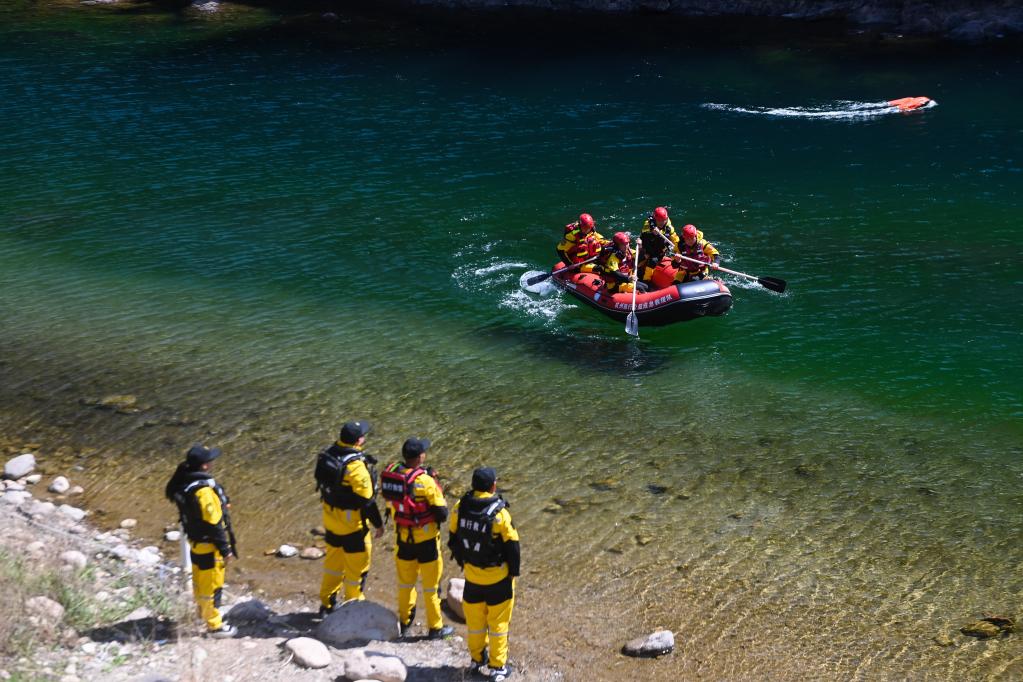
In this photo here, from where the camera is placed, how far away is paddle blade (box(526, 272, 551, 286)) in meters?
20.8

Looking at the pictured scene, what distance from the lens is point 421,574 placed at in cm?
1034

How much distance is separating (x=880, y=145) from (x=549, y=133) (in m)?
9.60

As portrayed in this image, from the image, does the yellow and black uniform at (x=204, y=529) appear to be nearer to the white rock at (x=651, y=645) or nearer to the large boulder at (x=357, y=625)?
the large boulder at (x=357, y=625)

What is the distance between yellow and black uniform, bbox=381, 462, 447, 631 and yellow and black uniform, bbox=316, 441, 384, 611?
228mm

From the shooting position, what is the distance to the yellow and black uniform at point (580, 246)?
66.4 feet

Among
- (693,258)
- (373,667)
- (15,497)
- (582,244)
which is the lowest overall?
(15,497)

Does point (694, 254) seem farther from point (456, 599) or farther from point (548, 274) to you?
point (456, 599)

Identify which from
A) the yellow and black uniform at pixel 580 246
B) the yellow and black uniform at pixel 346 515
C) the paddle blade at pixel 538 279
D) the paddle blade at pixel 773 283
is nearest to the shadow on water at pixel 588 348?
the yellow and black uniform at pixel 580 246

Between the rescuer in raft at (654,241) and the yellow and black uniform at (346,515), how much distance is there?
1118 cm

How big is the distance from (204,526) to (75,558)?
2.28 m

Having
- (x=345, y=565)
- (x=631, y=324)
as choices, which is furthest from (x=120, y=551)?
(x=631, y=324)

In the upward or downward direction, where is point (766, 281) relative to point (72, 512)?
upward

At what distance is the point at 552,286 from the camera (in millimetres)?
21281

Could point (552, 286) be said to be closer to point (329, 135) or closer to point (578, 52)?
point (329, 135)
